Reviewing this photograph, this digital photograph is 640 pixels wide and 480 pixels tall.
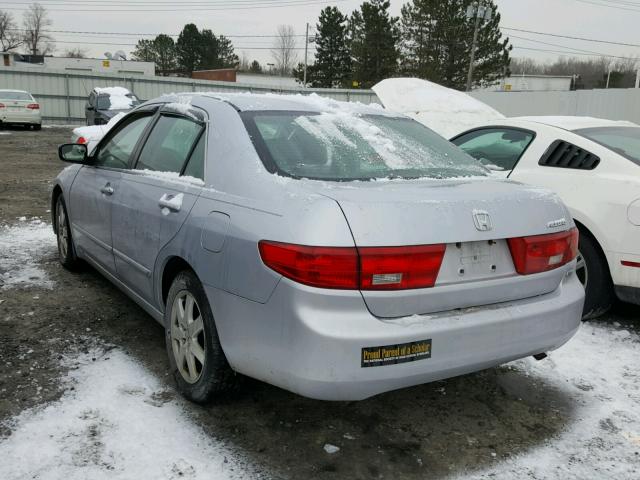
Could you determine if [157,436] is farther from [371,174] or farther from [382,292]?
[371,174]

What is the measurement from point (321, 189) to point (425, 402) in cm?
134

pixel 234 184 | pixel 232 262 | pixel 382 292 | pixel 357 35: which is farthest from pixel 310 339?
pixel 357 35

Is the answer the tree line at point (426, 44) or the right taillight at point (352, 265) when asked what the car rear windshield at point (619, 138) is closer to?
the right taillight at point (352, 265)

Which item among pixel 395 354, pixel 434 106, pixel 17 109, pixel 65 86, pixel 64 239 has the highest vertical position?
pixel 65 86

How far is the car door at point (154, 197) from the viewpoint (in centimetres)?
304

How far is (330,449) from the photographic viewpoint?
2.64m

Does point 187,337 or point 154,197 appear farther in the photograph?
point 154,197

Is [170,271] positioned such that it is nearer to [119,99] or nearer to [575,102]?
[119,99]

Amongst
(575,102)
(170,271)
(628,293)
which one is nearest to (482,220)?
(170,271)

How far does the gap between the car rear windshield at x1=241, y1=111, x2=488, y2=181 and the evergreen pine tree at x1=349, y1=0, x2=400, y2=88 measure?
47.0 metres

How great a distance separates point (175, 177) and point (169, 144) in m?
0.36

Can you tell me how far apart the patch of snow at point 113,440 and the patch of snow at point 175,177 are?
1.07 m

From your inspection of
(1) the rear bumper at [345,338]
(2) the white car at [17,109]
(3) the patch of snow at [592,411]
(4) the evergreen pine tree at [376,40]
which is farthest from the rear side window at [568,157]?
(4) the evergreen pine tree at [376,40]

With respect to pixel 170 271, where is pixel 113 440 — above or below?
below
